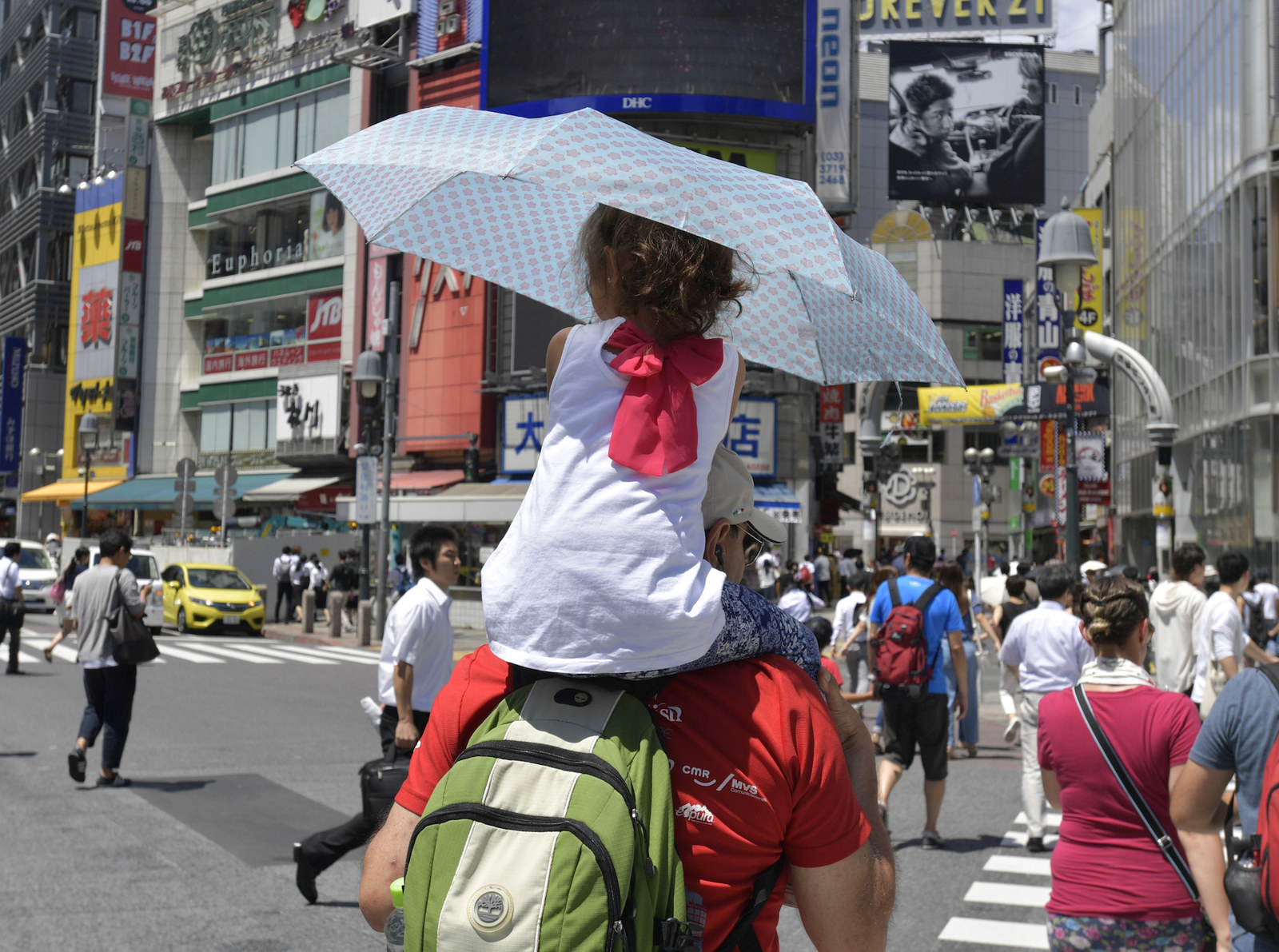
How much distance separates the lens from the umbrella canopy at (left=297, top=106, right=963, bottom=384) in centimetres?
206

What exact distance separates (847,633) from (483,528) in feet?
70.2

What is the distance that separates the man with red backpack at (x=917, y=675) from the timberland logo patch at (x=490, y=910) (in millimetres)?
7095

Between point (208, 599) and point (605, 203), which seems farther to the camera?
point (208, 599)

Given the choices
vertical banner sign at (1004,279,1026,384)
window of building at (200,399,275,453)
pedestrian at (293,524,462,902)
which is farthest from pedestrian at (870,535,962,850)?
vertical banner sign at (1004,279,1026,384)

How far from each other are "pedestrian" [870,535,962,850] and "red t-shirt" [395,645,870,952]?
6836mm

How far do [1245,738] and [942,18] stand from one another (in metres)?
82.3

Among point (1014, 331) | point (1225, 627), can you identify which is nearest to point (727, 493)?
point (1225, 627)

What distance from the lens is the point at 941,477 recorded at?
82.6 m

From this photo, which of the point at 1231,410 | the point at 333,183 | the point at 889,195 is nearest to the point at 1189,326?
the point at 1231,410

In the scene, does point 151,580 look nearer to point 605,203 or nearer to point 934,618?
point 934,618

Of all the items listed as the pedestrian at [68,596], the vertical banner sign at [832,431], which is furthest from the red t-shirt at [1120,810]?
the vertical banner sign at [832,431]

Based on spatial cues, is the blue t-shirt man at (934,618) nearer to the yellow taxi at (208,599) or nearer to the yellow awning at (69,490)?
the yellow taxi at (208,599)

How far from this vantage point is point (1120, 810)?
4.33 m

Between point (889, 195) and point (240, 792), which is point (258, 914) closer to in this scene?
point (240, 792)
